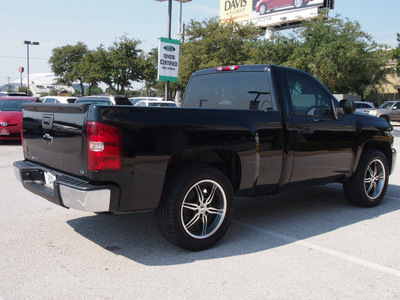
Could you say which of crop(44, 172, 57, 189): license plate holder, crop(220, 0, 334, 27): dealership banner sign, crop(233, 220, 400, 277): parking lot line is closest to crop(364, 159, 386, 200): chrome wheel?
crop(233, 220, 400, 277): parking lot line

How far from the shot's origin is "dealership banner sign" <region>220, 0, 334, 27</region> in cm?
5316

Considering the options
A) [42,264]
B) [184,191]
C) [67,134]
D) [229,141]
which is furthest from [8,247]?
[229,141]

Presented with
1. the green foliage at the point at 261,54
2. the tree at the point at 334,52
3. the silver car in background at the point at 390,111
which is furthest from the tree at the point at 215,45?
the silver car in background at the point at 390,111

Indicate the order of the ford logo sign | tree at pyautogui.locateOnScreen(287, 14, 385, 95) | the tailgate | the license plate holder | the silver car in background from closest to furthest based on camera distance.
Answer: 1. the tailgate
2. the license plate holder
3. the ford logo sign
4. the silver car in background
5. tree at pyautogui.locateOnScreen(287, 14, 385, 95)

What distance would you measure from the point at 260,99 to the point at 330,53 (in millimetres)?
27357

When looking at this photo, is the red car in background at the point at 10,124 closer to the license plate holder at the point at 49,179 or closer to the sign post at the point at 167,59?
the sign post at the point at 167,59

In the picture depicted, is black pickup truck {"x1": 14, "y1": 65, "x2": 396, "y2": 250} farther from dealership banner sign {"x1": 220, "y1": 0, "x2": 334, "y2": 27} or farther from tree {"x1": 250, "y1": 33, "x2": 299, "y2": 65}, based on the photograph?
dealership banner sign {"x1": 220, "y1": 0, "x2": 334, "y2": 27}

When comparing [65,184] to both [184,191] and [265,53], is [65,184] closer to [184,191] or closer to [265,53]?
[184,191]

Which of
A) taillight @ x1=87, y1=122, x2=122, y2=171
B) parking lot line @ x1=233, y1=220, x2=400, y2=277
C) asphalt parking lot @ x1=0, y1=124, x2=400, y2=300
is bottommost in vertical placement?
asphalt parking lot @ x1=0, y1=124, x2=400, y2=300

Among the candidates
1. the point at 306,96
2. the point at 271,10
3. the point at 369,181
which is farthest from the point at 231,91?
the point at 271,10

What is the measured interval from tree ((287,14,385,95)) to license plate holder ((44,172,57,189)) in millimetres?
28755

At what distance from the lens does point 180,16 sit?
4578 cm

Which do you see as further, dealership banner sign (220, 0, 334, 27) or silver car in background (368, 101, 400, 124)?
dealership banner sign (220, 0, 334, 27)

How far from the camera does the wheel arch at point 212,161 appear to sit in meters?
3.84
